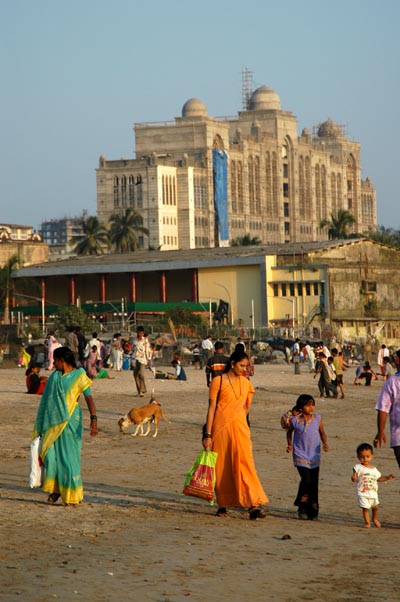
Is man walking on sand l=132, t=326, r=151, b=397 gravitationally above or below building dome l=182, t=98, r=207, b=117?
below

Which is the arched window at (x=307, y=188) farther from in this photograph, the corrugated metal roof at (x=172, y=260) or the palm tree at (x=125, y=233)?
the corrugated metal roof at (x=172, y=260)

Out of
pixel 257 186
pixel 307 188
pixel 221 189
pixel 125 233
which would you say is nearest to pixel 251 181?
pixel 257 186

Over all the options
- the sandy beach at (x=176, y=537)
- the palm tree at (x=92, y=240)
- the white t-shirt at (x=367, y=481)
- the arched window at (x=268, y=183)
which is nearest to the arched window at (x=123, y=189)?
the arched window at (x=268, y=183)

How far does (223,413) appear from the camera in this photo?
1210cm

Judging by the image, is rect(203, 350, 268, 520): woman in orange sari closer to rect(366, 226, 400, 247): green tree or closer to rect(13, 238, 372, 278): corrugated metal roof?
rect(13, 238, 372, 278): corrugated metal roof

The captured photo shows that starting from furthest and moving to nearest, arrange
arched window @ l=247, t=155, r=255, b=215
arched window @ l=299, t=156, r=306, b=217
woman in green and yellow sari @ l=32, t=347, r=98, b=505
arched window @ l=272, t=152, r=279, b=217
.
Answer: arched window @ l=299, t=156, r=306, b=217 < arched window @ l=272, t=152, r=279, b=217 < arched window @ l=247, t=155, r=255, b=215 < woman in green and yellow sari @ l=32, t=347, r=98, b=505

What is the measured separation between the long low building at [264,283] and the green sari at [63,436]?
60.0 meters

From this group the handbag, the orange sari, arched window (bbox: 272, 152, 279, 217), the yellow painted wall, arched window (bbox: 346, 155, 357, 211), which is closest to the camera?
the orange sari

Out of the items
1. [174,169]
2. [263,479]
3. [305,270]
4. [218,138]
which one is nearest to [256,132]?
[218,138]

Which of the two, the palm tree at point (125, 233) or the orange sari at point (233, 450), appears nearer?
the orange sari at point (233, 450)

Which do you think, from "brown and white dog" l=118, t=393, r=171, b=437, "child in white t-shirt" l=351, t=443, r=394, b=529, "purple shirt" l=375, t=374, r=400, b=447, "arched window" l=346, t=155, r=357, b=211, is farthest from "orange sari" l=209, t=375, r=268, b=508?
"arched window" l=346, t=155, r=357, b=211

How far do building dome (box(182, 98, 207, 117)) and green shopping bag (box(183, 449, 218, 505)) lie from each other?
141 m

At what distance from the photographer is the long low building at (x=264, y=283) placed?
77.2m

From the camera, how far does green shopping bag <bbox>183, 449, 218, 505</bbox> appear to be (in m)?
11.9
